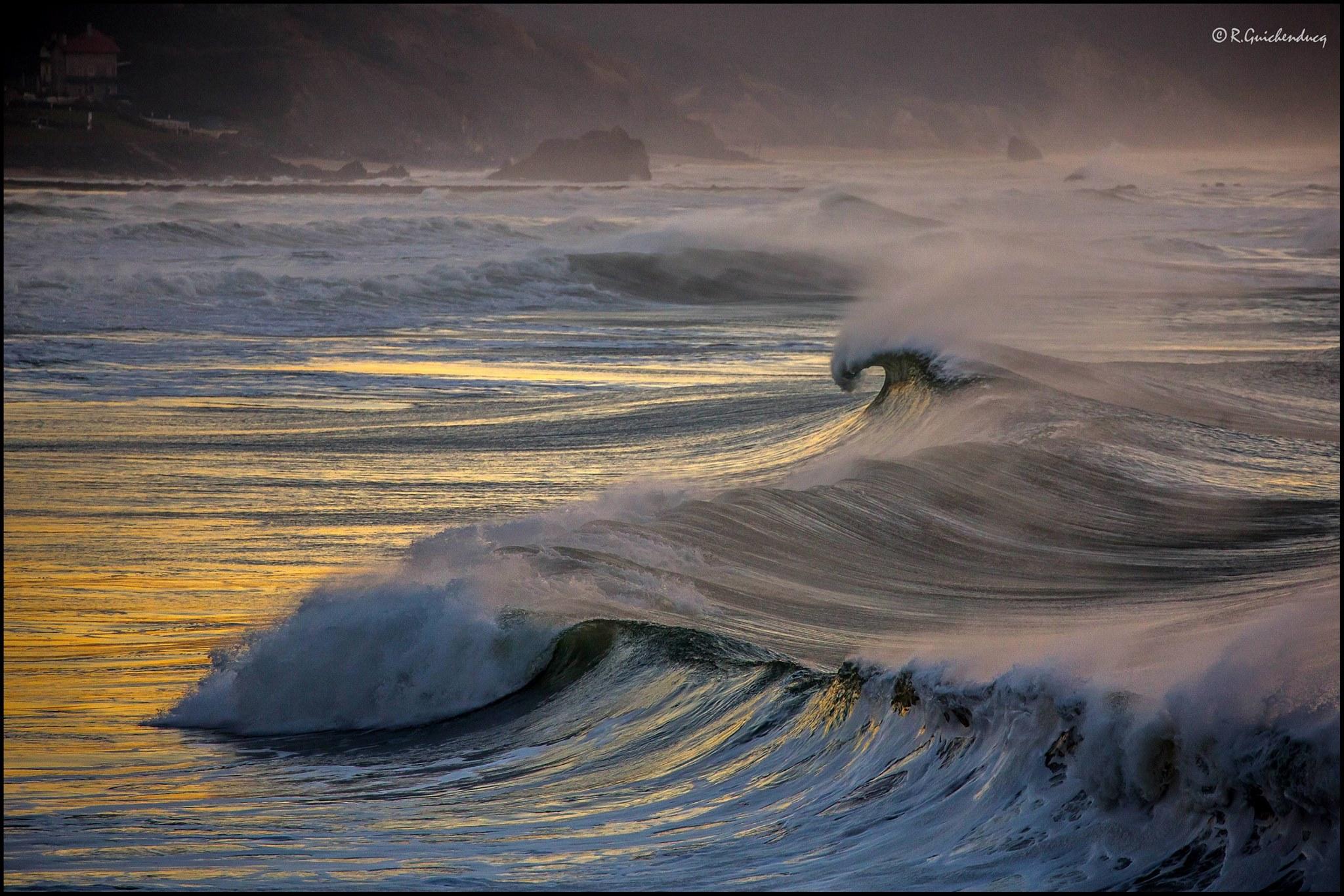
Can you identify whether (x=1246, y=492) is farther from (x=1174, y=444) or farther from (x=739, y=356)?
(x=739, y=356)

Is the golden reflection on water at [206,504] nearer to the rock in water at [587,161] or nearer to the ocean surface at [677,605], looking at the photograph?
the ocean surface at [677,605]

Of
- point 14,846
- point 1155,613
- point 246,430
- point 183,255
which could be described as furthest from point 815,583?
point 183,255

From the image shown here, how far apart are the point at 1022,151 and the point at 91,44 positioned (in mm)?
59973

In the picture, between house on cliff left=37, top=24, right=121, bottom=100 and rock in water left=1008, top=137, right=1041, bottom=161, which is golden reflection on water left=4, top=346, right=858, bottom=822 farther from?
rock in water left=1008, top=137, right=1041, bottom=161

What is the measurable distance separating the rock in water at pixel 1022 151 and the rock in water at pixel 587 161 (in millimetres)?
29879

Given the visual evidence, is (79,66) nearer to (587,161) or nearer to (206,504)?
(587,161)

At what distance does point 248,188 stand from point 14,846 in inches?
2354

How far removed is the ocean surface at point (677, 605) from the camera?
4297 millimetres

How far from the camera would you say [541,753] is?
5781 millimetres

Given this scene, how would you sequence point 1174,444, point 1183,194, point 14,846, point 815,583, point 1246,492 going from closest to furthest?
1. point 14,846
2. point 815,583
3. point 1246,492
4. point 1174,444
5. point 1183,194

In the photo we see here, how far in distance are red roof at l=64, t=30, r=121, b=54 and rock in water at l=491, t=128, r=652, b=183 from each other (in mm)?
24717

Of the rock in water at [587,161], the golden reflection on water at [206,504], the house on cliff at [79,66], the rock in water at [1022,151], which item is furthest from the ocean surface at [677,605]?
the rock in water at [1022,151]

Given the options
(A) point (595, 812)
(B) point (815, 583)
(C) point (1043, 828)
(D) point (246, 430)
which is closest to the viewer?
(C) point (1043, 828)

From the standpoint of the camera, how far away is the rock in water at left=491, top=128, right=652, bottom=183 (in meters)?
82.8
